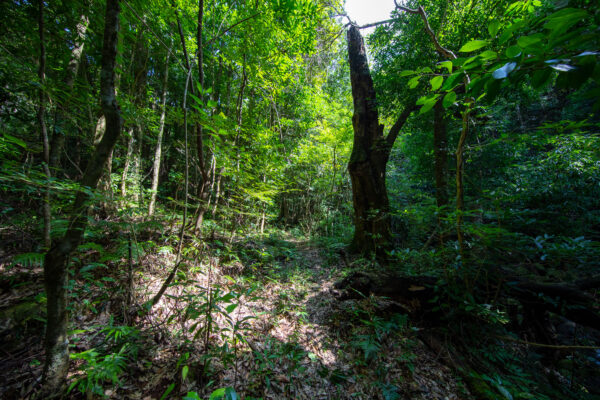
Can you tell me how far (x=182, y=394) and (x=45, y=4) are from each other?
4150 mm

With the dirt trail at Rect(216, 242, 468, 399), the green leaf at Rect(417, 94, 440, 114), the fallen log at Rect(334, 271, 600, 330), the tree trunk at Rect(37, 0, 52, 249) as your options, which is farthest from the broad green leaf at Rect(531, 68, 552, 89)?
the tree trunk at Rect(37, 0, 52, 249)

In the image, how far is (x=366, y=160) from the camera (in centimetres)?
517

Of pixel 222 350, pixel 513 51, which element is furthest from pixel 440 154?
pixel 222 350

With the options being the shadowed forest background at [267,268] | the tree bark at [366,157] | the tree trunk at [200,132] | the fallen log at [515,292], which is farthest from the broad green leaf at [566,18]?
the tree bark at [366,157]

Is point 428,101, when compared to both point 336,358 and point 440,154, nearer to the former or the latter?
point 336,358

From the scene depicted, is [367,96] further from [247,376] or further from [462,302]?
[247,376]

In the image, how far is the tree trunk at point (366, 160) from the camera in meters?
5.13

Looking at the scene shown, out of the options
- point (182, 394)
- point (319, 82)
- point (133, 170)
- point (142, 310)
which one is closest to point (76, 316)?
point (142, 310)

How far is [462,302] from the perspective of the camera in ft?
8.23

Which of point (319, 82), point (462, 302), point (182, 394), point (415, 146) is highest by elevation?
point (319, 82)

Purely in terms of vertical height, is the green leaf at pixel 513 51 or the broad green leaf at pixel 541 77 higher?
the green leaf at pixel 513 51

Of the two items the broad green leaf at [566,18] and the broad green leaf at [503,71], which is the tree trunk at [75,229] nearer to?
the broad green leaf at [503,71]

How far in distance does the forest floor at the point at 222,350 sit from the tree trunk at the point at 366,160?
231 centimetres

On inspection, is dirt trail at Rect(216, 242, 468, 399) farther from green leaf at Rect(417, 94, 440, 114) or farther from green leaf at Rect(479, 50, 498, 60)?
green leaf at Rect(479, 50, 498, 60)
